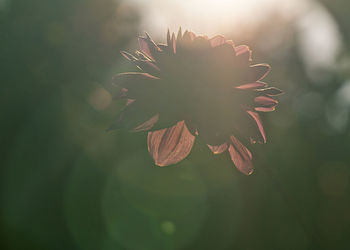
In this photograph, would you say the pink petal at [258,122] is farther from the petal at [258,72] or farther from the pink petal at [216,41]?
the pink petal at [216,41]

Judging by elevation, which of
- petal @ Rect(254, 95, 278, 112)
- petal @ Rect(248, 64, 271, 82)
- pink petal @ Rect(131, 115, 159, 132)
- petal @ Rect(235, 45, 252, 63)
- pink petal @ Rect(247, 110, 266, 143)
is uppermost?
petal @ Rect(235, 45, 252, 63)

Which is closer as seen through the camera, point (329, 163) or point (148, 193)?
point (148, 193)

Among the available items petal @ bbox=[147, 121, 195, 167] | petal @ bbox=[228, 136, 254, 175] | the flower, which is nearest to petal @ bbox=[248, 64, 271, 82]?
the flower

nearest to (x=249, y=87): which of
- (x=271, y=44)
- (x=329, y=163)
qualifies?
(x=271, y=44)

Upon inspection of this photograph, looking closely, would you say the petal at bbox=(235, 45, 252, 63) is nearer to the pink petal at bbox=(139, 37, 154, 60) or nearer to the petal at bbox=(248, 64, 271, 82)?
the petal at bbox=(248, 64, 271, 82)

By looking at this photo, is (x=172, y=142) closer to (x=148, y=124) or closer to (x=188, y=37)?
(x=148, y=124)

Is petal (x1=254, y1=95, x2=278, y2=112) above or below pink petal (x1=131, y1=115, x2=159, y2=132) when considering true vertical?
above

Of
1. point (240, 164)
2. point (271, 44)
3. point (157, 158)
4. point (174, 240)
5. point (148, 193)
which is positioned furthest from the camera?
point (271, 44)

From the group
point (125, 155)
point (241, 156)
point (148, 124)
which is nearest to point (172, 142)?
point (148, 124)

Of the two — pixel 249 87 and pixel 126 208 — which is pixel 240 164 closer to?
pixel 249 87
